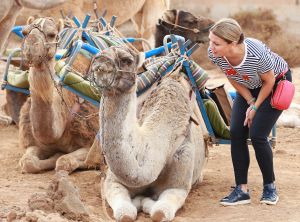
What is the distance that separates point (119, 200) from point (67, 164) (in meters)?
1.84

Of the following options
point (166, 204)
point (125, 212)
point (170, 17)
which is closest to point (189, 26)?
point (170, 17)

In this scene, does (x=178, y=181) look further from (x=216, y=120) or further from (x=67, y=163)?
(x=67, y=163)

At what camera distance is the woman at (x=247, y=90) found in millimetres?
5816

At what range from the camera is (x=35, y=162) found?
7414 mm

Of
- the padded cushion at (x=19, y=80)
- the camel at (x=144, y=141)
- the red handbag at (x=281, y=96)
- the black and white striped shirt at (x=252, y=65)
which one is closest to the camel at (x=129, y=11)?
the padded cushion at (x=19, y=80)

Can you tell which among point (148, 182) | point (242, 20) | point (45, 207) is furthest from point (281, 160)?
point (242, 20)

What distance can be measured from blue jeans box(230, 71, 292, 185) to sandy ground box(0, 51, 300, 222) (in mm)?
270

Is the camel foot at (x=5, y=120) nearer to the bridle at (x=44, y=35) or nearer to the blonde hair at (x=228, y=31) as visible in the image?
the bridle at (x=44, y=35)

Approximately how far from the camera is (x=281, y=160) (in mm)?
8266

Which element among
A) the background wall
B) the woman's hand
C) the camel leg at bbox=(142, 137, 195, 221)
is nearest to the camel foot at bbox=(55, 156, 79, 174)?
the camel leg at bbox=(142, 137, 195, 221)

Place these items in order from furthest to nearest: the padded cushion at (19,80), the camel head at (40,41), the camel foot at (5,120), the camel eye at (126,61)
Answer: the camel foot at (5,120) → the padded cushion at (19,80) → the camel head at (40,41) → the camel eye at (126,61)

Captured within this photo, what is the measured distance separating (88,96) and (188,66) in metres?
0.98

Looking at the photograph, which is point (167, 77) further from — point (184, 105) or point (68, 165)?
point (68, 165)

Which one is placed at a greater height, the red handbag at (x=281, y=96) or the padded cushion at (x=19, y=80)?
the red handbag at (x=281, y=96)
